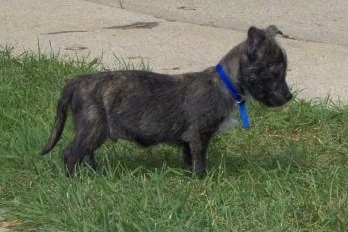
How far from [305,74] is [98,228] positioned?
388 centimetres

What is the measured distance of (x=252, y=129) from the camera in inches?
277

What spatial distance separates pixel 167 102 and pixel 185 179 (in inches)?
20.0

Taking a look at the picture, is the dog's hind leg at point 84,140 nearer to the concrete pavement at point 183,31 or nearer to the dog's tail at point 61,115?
the dog's tail at point 61,115

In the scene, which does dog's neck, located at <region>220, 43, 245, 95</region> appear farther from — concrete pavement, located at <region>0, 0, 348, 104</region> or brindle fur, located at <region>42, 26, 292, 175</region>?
concrete pavement, located at <region>0, 0, 348, 104</region>

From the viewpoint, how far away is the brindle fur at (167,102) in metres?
6.00

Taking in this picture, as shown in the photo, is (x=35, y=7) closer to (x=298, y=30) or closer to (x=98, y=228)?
(x=298, y=30)

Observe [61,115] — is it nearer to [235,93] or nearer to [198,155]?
[198,155]

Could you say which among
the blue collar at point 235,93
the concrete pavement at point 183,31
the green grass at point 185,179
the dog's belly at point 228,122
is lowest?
the concrete pavement at point 183,31

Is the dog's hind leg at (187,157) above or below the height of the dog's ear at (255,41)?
below

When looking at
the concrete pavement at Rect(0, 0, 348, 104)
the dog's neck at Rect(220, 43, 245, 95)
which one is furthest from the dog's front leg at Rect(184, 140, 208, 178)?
the concrete pavement at Rect(0, 0, 348, 104)

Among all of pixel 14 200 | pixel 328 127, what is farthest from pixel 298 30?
pixel 14 200

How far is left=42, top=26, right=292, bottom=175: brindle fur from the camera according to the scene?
6.00 meters

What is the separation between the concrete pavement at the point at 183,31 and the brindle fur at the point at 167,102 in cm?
192

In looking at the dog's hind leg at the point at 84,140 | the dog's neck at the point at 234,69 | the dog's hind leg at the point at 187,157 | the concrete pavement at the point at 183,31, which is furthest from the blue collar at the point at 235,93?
the concrete pavement at the point at 183,31
